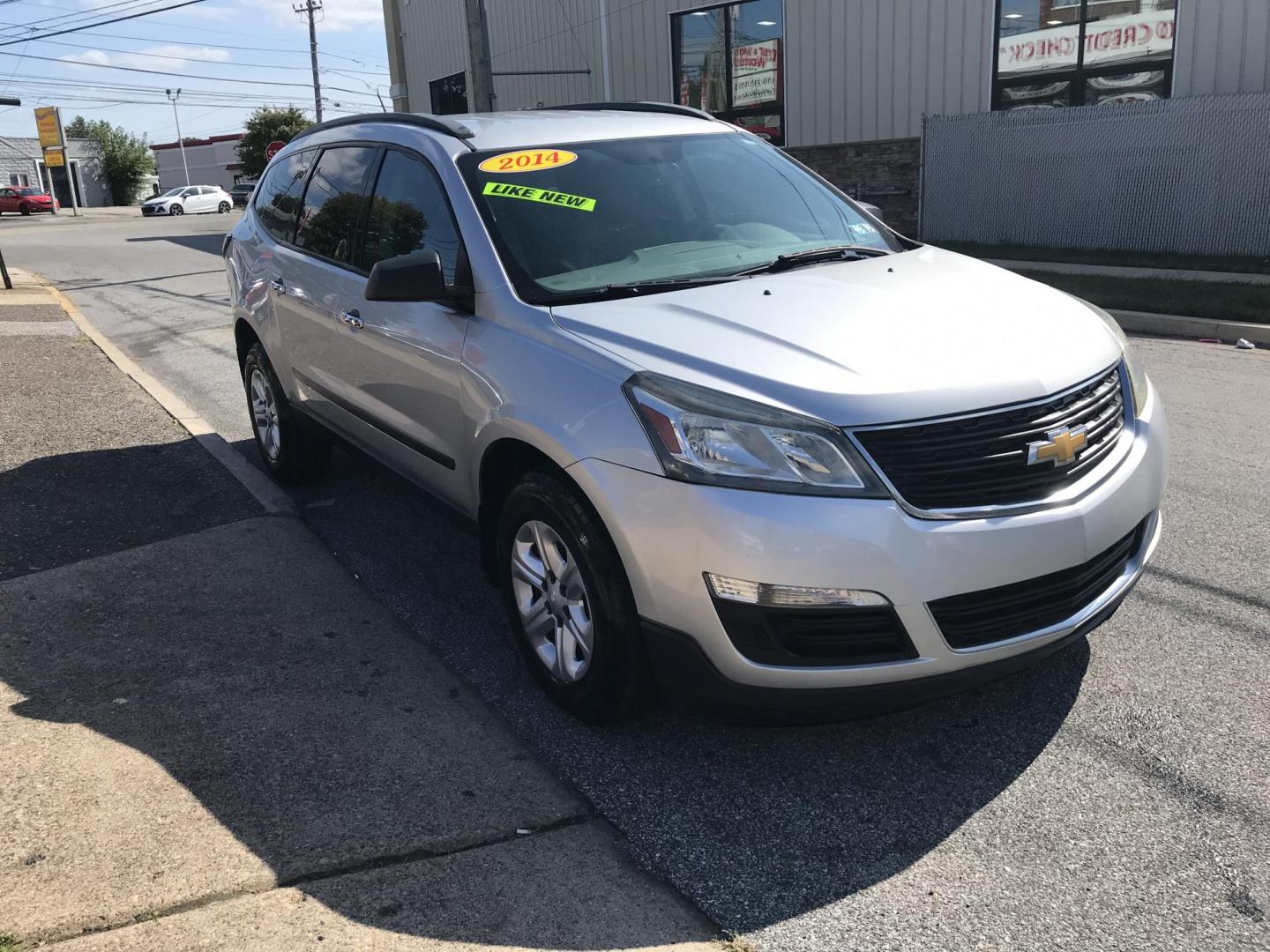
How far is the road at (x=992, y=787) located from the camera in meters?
2.56

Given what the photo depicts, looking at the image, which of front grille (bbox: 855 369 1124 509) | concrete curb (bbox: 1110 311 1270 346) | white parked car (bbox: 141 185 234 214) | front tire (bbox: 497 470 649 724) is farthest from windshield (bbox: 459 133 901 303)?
white parked car (bbox: 141 185 234 214)

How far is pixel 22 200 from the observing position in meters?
59.7

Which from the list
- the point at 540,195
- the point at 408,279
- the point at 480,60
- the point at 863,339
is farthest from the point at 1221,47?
the point at 408,279

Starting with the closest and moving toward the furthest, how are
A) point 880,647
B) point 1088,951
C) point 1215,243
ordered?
point 1088,951, point 880,647, point 1215,243

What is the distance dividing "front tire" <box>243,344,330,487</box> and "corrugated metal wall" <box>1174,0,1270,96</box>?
14.3m

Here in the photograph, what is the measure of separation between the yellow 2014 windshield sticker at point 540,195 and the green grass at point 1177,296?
822 cm

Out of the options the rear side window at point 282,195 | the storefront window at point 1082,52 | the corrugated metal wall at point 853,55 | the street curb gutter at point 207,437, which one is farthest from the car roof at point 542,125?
the corrugated metal wall at point 853,55

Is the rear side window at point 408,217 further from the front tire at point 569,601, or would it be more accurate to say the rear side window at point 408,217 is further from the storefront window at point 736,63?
the storefront window at point 736,63

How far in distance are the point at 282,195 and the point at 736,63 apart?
18.4 meters

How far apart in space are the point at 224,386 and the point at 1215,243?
12.8 m

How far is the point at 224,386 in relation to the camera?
920 centimetres

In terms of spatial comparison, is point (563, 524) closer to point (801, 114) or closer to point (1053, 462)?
point (1053, 462)

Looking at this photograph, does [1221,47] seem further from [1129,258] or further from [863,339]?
[863,339]

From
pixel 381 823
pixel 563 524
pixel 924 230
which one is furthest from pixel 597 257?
pixel 924 230
